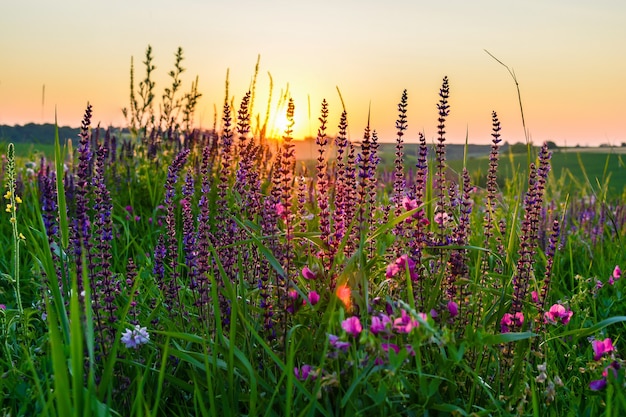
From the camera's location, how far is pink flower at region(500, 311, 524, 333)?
281cm

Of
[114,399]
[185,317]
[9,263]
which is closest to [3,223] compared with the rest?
[9,263]

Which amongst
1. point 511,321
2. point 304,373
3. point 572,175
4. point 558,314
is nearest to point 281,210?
point 304,373

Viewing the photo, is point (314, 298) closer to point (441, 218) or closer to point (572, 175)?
point (441, 218)

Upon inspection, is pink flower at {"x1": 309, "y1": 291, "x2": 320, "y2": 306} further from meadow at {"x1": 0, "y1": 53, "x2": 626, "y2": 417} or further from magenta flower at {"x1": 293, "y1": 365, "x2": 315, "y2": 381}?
Result: magenta flower at {"x1": 293, "y1": 365, "x2": 315, "y2": 381}

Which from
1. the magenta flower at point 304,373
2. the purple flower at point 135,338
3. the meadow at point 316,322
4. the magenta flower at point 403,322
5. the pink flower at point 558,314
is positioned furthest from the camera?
the pink flower at point 558,314

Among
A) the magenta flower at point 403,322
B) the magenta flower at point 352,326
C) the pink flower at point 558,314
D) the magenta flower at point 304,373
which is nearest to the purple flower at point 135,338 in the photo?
the magenta flower at point 304,373

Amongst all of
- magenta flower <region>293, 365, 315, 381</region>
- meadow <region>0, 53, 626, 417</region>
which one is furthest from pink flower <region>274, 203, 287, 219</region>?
magenta flower <region>293, 365, 315, 381</region>

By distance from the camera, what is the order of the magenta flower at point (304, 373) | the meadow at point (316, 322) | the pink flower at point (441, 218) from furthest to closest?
the pink flower at point (441, 218)
the magenta flower at point (304, 373)
the meadow at point (316, 322)

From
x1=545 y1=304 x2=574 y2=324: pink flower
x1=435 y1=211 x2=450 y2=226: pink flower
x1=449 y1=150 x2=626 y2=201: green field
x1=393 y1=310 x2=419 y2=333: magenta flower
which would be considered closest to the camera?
x1=393 y1=310 x2=419 y2=333: magenta flower

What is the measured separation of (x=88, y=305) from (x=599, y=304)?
3.74m

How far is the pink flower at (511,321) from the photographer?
2.81 metres

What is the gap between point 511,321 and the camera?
283cm

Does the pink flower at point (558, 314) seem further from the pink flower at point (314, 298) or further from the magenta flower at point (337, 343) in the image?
the magenta flower at point (337, 343)

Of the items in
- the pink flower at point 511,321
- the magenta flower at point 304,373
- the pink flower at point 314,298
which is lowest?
the magenta flower at point 304,373
